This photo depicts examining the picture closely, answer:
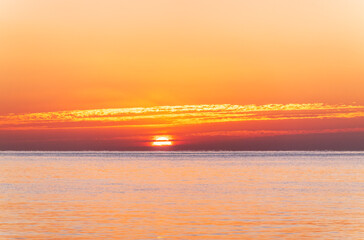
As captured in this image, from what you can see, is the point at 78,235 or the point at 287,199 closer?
the point at 78,235

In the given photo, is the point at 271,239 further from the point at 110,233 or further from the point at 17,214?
the point at 17,214

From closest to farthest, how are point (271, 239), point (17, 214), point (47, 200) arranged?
point (271, 239) < point (17, 214) < point (47, 200)

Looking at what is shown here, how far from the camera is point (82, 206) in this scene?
155ft

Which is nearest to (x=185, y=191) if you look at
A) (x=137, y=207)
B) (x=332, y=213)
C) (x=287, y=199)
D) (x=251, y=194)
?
(x=251, y=194)

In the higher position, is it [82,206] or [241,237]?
[82,206]

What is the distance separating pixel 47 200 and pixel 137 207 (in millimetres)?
9155

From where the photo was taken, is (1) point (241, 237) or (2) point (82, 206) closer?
(1) point (241, 237)

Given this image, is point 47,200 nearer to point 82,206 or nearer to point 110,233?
point 82,206

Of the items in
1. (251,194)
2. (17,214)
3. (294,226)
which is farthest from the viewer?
(251,194)

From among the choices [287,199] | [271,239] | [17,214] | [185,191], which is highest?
[185,191]

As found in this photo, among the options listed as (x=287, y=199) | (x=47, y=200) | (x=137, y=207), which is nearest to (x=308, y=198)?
(x=287, y=199)

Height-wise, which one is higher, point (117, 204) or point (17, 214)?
point (117, 204)

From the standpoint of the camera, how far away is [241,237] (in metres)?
Result: 32.8

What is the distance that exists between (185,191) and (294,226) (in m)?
23.7
